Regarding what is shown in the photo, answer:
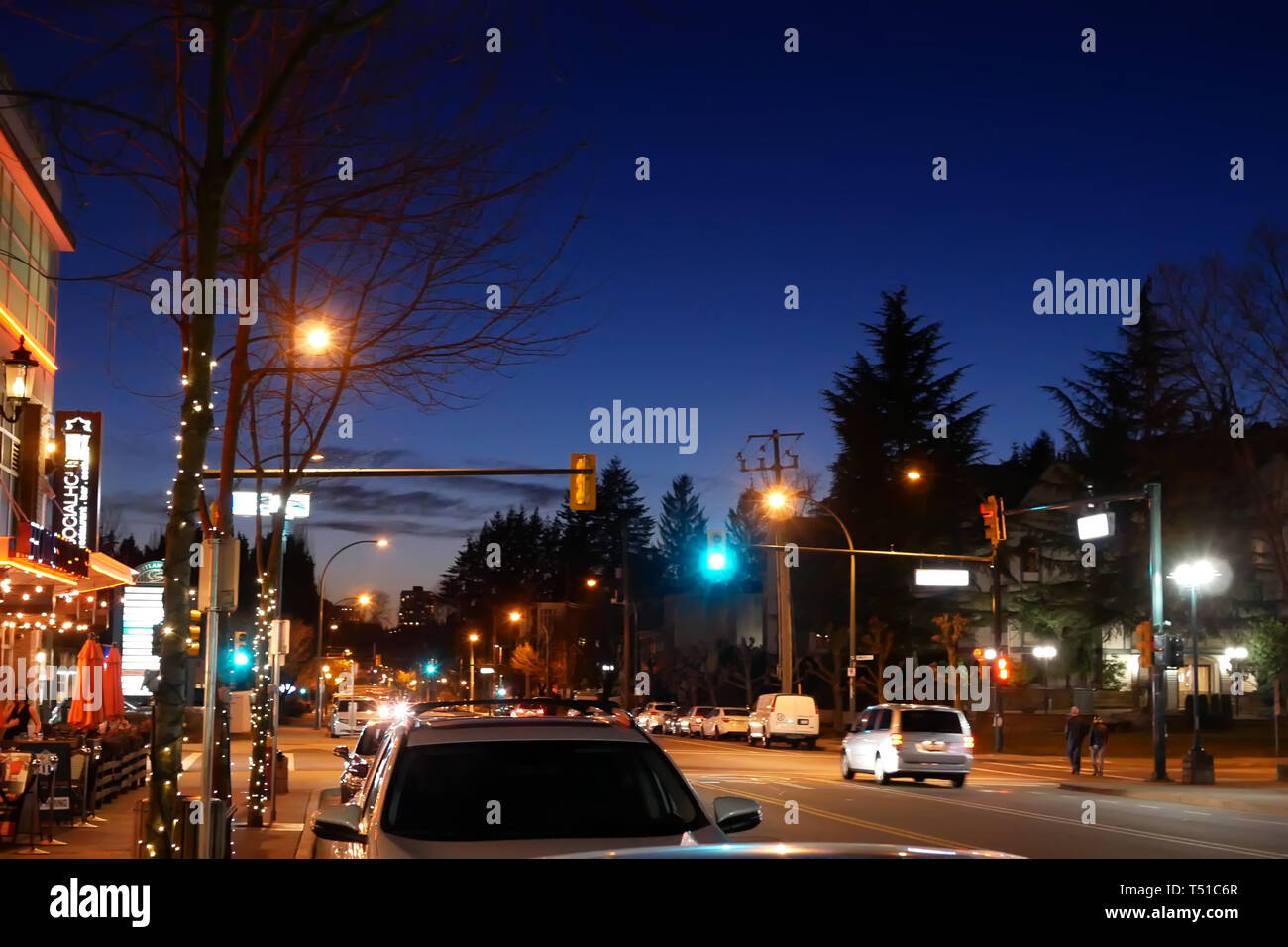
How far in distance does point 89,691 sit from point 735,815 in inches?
951

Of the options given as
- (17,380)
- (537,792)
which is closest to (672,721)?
(17,380)

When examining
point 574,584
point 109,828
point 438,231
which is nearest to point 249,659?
point 109,828

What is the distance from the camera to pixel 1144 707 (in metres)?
62.3

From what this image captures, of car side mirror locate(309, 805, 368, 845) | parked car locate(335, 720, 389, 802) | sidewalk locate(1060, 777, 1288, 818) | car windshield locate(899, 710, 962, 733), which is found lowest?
sidewalk locate(1060, 777, 1288, 818)

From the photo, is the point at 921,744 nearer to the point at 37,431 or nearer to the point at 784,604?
the point at 37,431

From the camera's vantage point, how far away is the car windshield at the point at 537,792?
7.05 meters

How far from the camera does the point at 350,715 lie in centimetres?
5797

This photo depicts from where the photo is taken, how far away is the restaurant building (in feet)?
83.8

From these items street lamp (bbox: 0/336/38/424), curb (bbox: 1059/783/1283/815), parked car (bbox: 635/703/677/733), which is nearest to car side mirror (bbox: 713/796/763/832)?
curb (bbox: 1059/783/1283/815)

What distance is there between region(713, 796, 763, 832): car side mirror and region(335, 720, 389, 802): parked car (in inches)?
446

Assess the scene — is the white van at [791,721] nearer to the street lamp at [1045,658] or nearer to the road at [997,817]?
the street lamp at [1045,658]

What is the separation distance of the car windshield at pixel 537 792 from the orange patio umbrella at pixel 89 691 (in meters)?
22.9

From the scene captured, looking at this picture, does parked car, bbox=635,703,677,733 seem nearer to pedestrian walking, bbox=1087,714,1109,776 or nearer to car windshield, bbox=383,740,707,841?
pedestrian walking, bbox=1087,714,1109,776
